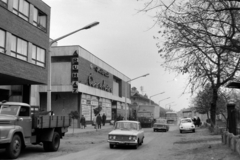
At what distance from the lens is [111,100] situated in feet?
201

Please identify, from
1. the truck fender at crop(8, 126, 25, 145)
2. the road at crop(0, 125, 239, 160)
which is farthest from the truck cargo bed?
the road at crop(0, 125, 239, 160)

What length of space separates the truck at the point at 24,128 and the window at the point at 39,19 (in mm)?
14138

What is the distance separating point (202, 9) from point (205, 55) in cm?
415

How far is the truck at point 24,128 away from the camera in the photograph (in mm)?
11135

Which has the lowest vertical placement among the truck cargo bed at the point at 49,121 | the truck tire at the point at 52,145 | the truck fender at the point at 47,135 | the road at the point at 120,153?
the road at the point at 120,153

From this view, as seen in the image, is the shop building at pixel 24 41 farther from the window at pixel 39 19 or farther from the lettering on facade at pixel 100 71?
the lettering on facade at pixel 100 71

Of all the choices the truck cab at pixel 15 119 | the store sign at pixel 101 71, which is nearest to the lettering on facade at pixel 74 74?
the store sign at pixel 101 71

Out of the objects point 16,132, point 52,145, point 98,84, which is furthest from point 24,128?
point 98,84

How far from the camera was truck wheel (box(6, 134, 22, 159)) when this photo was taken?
36.4ft

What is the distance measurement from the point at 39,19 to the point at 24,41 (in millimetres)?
4048

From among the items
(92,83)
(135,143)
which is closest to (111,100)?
(92,83)

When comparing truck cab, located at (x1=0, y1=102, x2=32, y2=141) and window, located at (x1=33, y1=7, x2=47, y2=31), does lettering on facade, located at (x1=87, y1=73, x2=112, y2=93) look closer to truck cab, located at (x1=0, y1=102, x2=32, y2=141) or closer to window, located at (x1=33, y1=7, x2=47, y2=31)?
window, located at (x1=33, y1=7, x2=47, y2=31)

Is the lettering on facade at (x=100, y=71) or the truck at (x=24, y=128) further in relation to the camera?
the lettering on facade at (x=100, y=71)

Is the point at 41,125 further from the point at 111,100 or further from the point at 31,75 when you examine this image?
the point at 111,100
